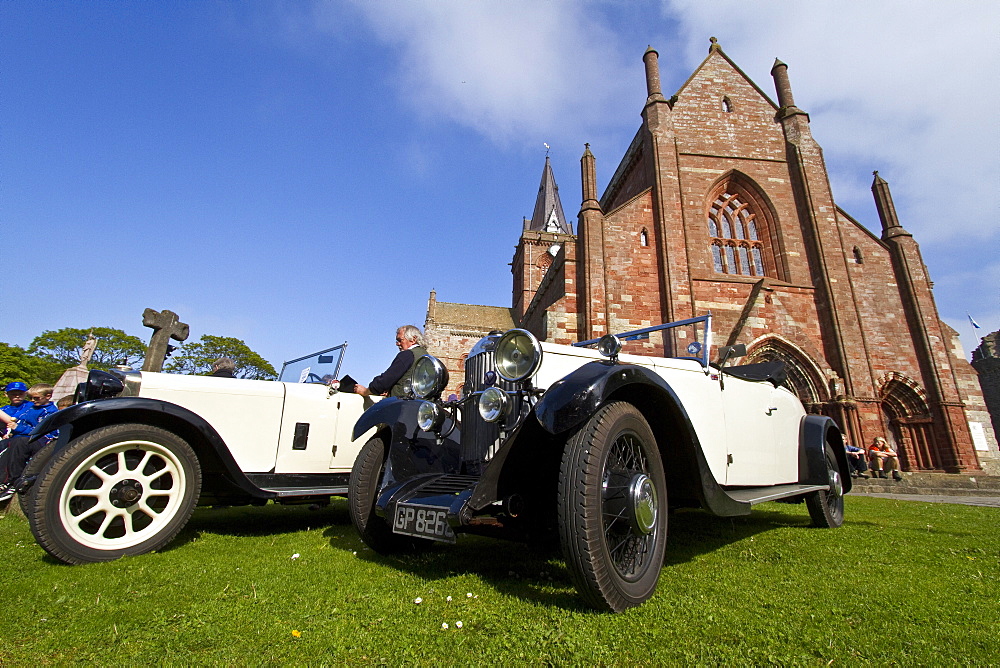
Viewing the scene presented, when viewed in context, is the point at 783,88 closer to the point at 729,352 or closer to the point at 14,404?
the point at 729,352

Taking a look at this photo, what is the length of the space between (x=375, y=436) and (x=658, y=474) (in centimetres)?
189

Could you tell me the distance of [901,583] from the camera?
2.42m

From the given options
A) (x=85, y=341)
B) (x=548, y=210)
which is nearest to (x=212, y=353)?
(x=85, y=341)

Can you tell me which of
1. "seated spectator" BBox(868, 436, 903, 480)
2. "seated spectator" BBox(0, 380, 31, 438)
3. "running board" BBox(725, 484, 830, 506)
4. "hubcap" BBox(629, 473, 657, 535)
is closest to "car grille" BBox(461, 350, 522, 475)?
"hubcap" BBox(629, 473, 657, 535)

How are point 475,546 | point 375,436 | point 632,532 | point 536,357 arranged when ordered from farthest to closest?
point 475,546 → point 375,436 → point 536,357 → point 632,532

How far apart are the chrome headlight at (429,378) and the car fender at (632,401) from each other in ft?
3.41

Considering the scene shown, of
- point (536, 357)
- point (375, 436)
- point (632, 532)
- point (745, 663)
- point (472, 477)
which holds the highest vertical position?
point (536, 357)

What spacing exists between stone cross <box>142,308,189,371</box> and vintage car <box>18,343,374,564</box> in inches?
99.2

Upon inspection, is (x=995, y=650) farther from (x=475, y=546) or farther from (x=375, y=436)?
(x=375, y=436)

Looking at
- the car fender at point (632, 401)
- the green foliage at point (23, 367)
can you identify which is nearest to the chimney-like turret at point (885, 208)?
the car fender at point (632, 401)

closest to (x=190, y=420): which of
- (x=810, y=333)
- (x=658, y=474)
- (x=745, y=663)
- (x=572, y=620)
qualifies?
(x=572, y=620)

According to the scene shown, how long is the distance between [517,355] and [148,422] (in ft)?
9.26

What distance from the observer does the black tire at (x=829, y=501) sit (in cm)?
414

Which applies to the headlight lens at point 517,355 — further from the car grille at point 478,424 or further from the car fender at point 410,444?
the car fender at point 410,444
